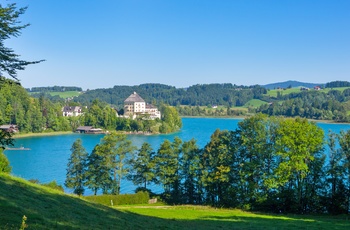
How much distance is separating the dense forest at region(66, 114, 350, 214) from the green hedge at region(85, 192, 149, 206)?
110 inches

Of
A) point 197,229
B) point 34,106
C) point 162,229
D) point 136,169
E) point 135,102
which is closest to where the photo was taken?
point 162,229

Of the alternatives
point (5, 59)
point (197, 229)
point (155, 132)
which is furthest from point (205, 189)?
point (155, 132)

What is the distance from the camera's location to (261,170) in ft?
101

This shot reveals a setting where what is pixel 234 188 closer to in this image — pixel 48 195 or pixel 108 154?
pixel 108 154

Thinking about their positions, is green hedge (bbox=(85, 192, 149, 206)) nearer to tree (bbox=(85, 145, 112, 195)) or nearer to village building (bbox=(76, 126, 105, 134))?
tree (bbox=(85, 145, 112, 195))

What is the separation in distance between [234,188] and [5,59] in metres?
23.7

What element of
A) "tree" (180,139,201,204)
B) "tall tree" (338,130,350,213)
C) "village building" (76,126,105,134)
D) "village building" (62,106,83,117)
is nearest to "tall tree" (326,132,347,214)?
"tall tree" (338,130,350,213)

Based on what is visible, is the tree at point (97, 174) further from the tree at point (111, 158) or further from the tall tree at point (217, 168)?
the tall tree at point (217, 168)

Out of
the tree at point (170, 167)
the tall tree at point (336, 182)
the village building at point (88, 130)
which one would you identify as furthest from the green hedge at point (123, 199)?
the village building at point (88, 130)

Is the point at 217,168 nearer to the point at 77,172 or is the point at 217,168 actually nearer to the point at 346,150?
the point at 346,150

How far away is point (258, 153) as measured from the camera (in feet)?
101

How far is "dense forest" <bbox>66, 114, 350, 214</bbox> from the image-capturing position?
2953 centimetres

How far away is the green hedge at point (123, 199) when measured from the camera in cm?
2969

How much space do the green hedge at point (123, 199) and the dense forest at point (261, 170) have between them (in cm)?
279
